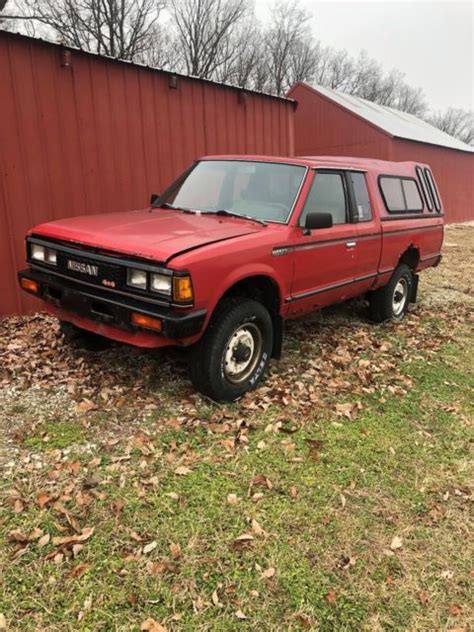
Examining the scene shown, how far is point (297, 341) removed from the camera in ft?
18.9

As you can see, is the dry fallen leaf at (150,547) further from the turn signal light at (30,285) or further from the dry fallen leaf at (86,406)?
the turn signal light at (30,285)

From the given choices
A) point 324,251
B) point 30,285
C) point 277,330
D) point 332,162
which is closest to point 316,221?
point 324,251

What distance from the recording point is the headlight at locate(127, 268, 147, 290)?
3562mm

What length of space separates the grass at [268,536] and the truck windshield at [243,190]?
1.99 metres

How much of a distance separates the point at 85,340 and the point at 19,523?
231 centimetres

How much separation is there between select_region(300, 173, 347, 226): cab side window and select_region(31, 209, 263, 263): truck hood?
29.2 inches

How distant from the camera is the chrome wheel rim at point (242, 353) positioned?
4125 millimetres

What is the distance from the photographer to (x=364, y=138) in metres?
Result: 22.1

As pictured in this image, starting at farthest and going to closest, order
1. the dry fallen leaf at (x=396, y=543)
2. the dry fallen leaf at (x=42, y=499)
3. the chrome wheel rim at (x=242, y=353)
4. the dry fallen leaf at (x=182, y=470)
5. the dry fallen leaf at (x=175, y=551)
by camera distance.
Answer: the chrome wheel rim at (x=242, y=353) < the dry fallen leaf at (x=182, y=470) < the dry fallen leaf at (x=42, y=499) < the dry fallen leaf at (x=396, y=543) < the dry fallen leaf at (x=175, y=551)

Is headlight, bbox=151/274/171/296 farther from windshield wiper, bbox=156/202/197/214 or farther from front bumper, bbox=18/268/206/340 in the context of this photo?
windshield wiper, bbox=156/202/197/214

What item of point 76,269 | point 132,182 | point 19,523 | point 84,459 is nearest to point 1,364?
point 76,269

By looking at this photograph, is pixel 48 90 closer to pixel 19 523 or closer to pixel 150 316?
pixel 150 316

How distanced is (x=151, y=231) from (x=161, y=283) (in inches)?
26.8

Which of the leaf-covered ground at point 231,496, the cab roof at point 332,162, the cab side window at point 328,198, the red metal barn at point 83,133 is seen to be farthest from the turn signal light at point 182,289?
the red metal barn at point 83,133
